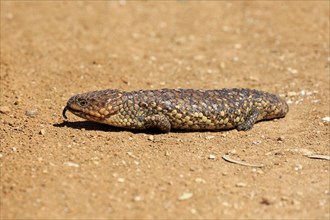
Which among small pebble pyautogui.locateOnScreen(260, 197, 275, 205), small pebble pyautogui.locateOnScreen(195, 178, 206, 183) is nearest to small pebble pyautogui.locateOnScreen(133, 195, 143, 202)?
small pebble pyautogui.locateOnScreen(195, 178, 206, 183)

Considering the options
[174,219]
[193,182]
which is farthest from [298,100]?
[174,219]

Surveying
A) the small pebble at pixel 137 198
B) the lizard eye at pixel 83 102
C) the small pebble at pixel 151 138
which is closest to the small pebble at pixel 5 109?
the lizard eye at pixel 83 102

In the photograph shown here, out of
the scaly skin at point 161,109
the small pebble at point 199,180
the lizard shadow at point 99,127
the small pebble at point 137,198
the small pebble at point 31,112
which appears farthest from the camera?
the small pebble at point 31,112

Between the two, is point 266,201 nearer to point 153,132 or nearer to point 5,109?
point 153,132

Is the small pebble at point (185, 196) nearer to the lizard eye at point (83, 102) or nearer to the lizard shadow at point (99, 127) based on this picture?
the lizard shadow at point (99, 127)

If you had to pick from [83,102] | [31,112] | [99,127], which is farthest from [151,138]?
[31,112]

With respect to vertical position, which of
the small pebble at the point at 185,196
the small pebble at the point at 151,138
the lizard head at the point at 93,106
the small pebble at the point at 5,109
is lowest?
the small pebble at the point at 5,109

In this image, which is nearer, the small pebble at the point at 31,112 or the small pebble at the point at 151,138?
the small pebble at the point at 151,138

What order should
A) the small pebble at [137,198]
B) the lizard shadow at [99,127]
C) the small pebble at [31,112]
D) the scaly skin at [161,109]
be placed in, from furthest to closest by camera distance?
the small pebble at [31,112] → the lizard shadow at [99,127] → the scaly skin at [161,109] → the small pebble at [137,198]
